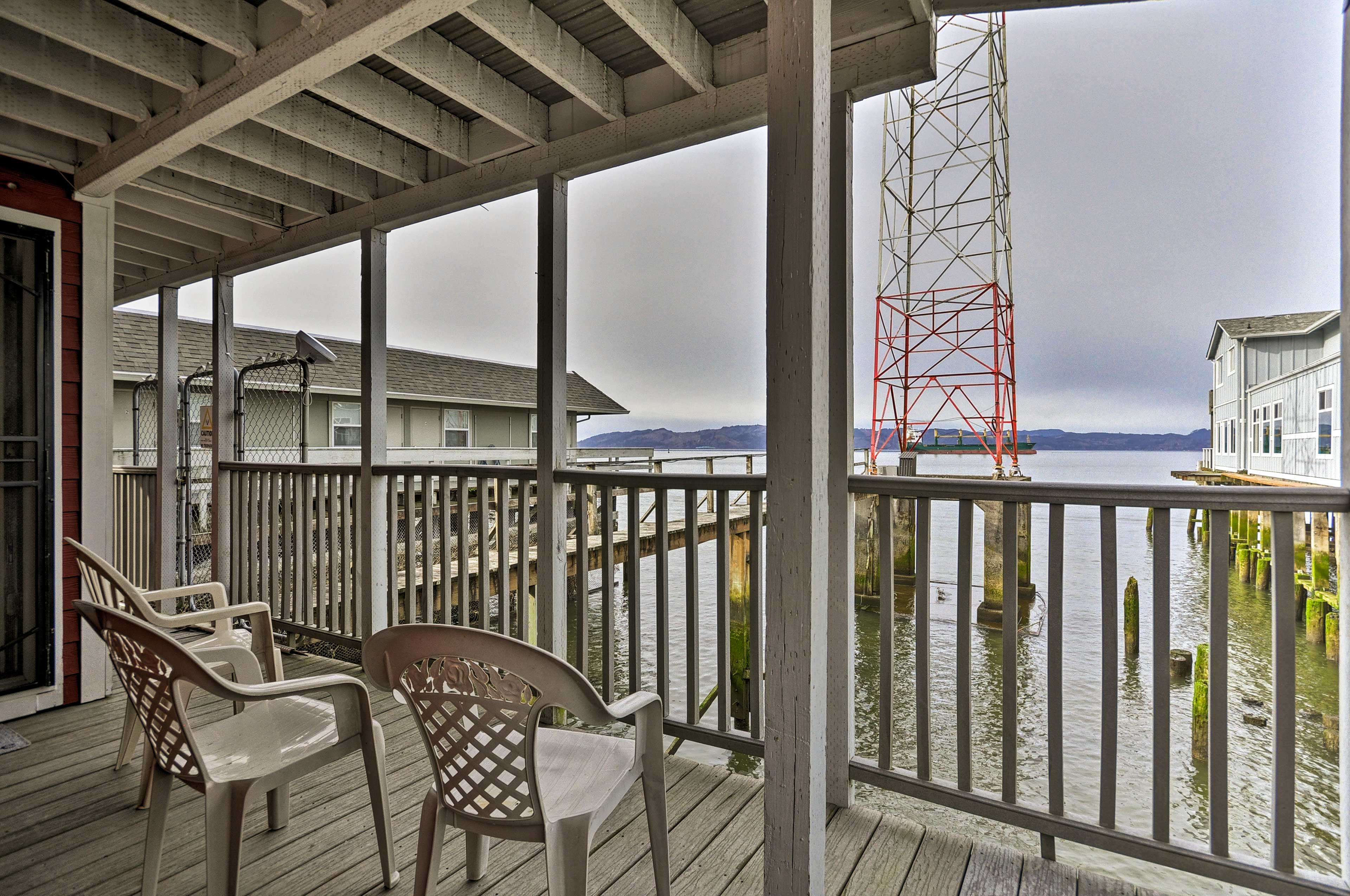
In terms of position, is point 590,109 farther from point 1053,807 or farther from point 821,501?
point 1053,807

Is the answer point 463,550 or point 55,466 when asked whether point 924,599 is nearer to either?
point 463,550

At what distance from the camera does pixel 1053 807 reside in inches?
74.0

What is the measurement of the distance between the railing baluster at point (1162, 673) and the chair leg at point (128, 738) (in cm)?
327

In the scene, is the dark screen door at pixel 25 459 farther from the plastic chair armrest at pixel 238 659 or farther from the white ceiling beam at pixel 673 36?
the white ceiling beam at pixel 673 36

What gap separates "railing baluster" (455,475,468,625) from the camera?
10.3ft

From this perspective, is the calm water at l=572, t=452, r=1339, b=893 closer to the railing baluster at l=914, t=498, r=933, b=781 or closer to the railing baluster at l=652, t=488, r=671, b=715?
the railing baluster at l=914, t=498, r=933, b=781

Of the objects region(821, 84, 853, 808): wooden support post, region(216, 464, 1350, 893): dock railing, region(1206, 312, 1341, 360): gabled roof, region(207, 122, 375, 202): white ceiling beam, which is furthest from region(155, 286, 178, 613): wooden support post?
region(1206, 312, 1341, 360): gabled roof

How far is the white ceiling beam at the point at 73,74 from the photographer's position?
89.7 inches

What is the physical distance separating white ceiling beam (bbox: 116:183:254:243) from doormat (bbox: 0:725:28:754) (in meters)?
2.51

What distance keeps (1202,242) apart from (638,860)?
12.8ft

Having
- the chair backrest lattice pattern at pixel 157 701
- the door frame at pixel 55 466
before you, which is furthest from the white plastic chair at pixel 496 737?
the door frame at pixel 55 466

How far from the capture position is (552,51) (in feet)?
7.39

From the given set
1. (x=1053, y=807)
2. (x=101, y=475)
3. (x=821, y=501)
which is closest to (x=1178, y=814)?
(x=1053, y=807)

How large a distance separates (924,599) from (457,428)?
12.9m
